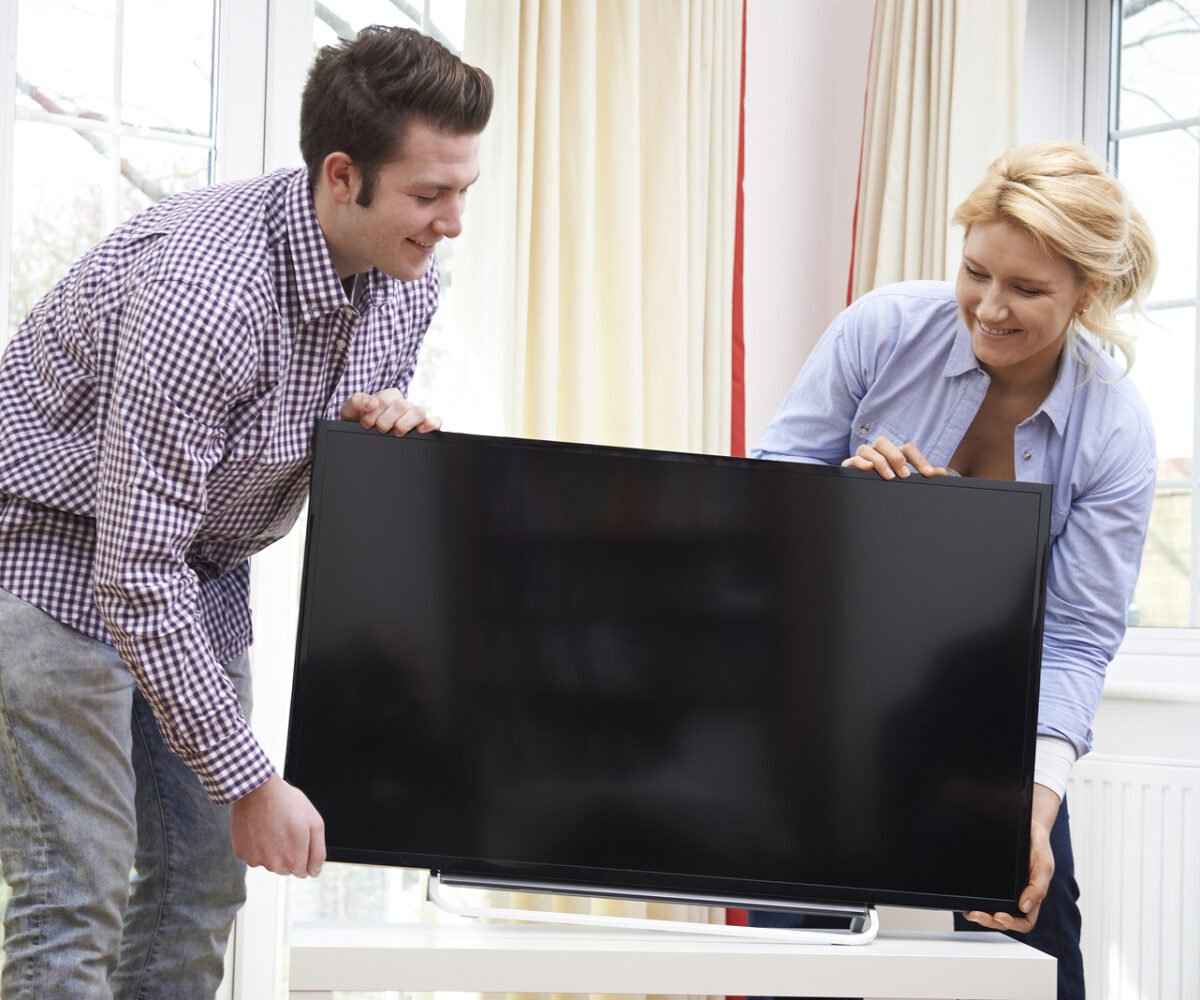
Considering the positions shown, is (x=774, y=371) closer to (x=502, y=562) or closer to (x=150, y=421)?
(x=502, y=562)

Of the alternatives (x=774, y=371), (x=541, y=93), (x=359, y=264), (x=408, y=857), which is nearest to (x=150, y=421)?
(x=359, y=264)

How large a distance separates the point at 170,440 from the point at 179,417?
0.08ft

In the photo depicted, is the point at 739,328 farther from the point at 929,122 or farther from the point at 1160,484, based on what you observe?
the point at 1160,484

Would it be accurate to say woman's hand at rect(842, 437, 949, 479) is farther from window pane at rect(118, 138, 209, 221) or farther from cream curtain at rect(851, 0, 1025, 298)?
window pane at rect(118, 138, 209, 221)

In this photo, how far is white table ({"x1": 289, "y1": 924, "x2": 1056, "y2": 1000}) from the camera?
1.35 metres

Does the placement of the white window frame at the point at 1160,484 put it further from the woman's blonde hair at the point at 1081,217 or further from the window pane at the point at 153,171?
the window pane at the point at 153,171

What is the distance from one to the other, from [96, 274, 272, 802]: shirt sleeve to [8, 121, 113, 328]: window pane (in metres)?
0.83

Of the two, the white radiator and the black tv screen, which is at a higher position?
the black tv screen

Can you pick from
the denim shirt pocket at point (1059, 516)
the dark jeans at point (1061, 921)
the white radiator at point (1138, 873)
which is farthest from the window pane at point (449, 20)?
the white radiator at point (1138, 873)

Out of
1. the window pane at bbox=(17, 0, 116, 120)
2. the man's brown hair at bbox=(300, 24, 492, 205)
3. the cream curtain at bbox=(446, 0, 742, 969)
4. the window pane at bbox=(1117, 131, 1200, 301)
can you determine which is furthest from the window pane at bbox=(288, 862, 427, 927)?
the window pane at bbox=(1117, 131, 1200, 301)

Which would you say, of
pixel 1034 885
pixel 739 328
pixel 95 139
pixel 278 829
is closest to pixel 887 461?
pixel 1034 885

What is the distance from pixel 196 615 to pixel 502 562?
1.06 ft

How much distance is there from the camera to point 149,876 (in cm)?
157

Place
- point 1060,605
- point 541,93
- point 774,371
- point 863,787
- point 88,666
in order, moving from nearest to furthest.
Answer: point 88,666 → point 863,787 → point 1060,605 → point 541,93 → point 774,371
